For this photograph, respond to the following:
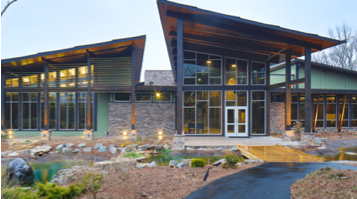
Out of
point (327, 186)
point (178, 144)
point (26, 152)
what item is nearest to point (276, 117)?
point (178, 144)

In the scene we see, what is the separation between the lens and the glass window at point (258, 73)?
14094 millimetres

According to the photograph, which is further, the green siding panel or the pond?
the green siding panel

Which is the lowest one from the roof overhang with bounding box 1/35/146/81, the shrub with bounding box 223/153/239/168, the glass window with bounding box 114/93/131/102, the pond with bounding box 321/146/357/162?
the pond with bounding box 321/146/357/162

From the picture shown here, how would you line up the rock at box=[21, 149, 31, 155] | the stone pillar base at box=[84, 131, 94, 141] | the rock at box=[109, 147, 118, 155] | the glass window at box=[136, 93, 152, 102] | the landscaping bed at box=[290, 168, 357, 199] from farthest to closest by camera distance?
the glass window at box=[136, 93, 152, 102] → the stone pillar base at box=[84, 131, 94, 141] → the rock at box=[109, 147, 118, 155] → the rock at box=[21, 149, 31, 155] → the landscaping bed at box=[290, 168, 357, 199]

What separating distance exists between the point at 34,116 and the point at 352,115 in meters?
24.3

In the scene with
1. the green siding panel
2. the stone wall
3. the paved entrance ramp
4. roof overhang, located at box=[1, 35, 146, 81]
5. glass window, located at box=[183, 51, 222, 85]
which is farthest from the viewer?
the stone wall

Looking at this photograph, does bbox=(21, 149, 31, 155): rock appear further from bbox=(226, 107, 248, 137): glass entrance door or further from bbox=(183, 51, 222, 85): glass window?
bbox=(226, 107, 248, 137): glass entrance door

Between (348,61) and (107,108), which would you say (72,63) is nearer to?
(107,108)

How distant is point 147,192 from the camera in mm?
4891

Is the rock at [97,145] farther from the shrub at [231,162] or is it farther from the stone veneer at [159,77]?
A: the stone veneer at [159,77]

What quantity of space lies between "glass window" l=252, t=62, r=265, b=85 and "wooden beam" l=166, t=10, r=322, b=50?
3232 millimetres

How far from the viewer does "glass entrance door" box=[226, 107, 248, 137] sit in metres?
13.8

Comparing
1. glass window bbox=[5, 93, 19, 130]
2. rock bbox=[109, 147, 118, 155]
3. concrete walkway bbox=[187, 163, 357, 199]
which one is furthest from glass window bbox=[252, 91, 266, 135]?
glass window bbox=[5, 93, 19, 130]

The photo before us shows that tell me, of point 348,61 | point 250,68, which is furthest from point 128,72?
point 348,61
